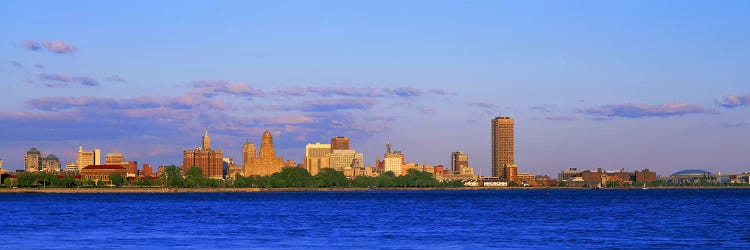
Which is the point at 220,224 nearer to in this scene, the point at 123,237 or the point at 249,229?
the point at 249,229

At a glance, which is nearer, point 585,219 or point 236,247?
point 236,247

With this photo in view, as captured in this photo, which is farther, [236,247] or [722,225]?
[722,225]

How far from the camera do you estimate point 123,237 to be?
68125 mm

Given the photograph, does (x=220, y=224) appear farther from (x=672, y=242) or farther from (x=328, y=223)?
(x=672, y=242)

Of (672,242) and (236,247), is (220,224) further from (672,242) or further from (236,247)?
(672,242)

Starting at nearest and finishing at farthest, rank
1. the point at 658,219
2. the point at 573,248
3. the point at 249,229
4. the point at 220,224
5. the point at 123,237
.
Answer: the point at 573,248 → the point at 123,237 → the point at 249,229 → the point at 220,224 → the point at 658,219

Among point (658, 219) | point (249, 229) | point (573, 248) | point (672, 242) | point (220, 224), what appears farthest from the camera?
point (658, 219)

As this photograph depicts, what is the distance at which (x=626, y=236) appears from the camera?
69250mm

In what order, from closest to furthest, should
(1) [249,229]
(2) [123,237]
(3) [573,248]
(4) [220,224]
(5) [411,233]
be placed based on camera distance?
(3) [573,248], (2) [123,237], (5) [411,233], (1) [249,229], (4) [220,224]

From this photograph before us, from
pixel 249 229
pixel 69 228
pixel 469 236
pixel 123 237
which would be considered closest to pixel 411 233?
pixel 469 236

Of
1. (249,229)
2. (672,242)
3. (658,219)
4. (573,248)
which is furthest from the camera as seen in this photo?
(658,219)

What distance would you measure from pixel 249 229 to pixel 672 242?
1070 inches

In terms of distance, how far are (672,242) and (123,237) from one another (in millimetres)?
29314

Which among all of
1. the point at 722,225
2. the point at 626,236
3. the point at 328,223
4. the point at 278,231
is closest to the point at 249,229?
the point at 278,231
